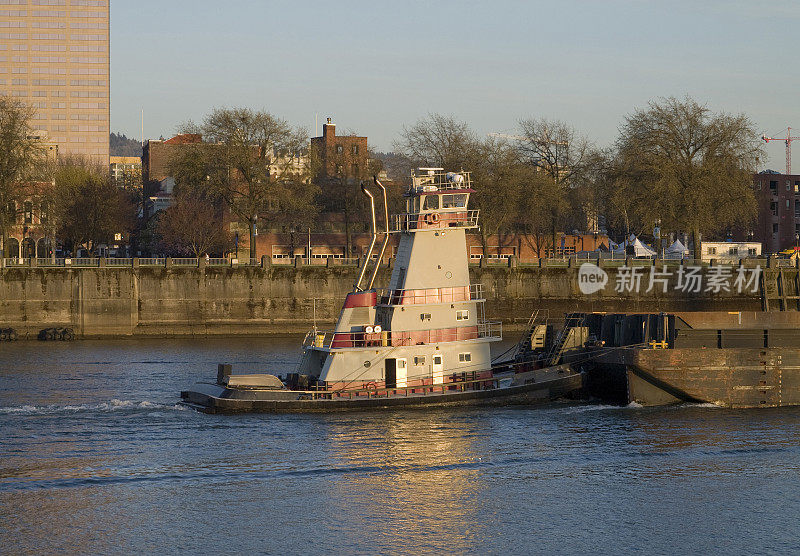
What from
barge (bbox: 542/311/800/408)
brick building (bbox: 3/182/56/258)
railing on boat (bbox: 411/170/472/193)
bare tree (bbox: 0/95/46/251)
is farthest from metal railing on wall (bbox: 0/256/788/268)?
barge (bbox: 542/311/800/408)

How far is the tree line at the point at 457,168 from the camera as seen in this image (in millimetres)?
92875

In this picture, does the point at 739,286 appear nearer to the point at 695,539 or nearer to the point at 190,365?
the point at 190,365

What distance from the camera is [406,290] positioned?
45.3m

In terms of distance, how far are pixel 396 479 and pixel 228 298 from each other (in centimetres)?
5140

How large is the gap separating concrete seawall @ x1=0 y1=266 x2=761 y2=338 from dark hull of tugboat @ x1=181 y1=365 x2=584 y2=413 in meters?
36.9

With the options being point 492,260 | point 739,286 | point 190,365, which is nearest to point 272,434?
point 190,365

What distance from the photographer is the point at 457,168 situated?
98812 mm

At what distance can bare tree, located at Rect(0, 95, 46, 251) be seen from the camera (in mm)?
90812

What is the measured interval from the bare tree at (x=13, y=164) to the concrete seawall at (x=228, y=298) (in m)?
12.1

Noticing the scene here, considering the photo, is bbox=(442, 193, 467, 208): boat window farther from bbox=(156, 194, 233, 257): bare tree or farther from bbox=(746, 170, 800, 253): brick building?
bbox=(746, 170, 800, 253): brick building

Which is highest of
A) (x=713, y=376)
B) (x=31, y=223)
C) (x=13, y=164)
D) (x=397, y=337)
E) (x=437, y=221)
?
(x=13, y=164)

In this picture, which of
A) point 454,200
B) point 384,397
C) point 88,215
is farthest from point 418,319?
point 88,215

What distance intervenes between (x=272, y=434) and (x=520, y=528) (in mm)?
Answer: 13380

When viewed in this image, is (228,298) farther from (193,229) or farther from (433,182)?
(433,182)
